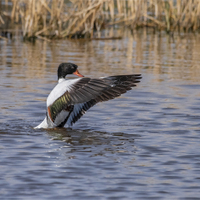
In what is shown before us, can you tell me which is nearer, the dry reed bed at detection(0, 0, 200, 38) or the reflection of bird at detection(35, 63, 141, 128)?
the reflection of bird at detection(35, 63, 141, 128)

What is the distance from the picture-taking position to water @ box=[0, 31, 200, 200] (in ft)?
17.0

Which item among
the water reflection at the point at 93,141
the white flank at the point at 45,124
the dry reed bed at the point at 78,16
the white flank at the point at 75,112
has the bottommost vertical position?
the water reflection at the point at 93,141

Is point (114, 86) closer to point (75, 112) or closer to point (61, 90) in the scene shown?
point (61, 90)

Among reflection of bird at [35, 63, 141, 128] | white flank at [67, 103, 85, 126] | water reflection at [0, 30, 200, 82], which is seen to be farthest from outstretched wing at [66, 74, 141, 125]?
water reflection at [0, 30, 200, 82]

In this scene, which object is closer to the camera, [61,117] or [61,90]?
[61,90]

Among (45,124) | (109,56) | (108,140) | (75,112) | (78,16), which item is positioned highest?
(78,16)

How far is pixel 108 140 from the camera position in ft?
23.8

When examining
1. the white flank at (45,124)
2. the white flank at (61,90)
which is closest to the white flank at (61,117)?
the white flank at (45,124)

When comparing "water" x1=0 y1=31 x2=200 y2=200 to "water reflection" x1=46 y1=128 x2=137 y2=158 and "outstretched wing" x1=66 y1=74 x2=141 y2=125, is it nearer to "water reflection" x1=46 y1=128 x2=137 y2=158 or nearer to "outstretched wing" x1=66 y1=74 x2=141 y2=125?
"water reflection" x1=46 y1=128 x2=137 y2=158

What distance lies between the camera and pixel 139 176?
5.53 meters

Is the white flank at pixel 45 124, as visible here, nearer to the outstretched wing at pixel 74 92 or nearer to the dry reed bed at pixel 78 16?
the outstretched wing at pixel 74 92

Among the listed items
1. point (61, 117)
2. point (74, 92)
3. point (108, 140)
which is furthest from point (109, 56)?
point (74, 92)

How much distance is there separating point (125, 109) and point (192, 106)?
1229 millimetres

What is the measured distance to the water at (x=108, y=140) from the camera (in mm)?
5191
